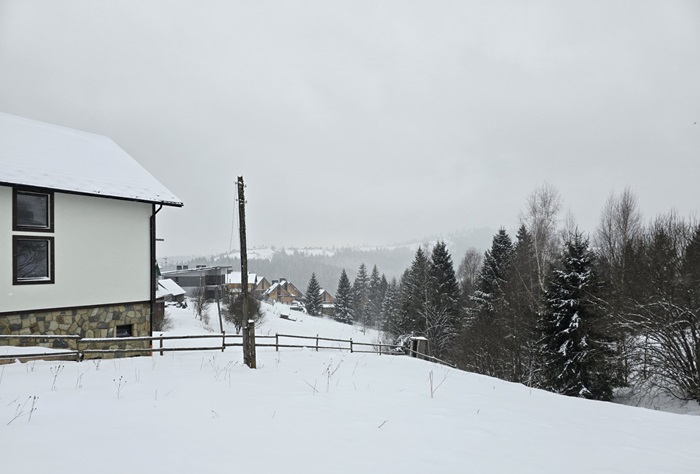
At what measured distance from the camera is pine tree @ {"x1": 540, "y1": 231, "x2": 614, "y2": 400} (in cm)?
1780

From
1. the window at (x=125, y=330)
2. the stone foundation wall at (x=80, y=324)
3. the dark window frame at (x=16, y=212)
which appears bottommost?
the window at (x=125, y=330)

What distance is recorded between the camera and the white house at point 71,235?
11406mm

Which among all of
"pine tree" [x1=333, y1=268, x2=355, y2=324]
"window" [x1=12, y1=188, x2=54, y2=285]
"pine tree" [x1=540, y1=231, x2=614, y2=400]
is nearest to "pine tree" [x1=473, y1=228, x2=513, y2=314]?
"pine tree" [x1=540, y1=231, x2=614, y2=400]

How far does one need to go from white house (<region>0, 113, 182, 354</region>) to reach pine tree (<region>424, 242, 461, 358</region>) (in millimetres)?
24153

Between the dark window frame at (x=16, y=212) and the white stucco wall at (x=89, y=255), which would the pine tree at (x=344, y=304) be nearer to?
the white stucco wall at (x=89, y=255)

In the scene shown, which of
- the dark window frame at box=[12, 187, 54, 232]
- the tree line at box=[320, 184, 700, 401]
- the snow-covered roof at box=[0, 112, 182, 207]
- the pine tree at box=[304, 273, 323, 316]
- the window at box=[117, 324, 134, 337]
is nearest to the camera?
the dark window frame at box=[12, 187, 54, 232]

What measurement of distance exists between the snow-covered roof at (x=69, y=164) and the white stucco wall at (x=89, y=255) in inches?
21.2

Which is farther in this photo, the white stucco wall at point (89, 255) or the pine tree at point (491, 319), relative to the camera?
the pine tree at point (491, 319)

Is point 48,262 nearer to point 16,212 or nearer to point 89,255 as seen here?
point 89,255

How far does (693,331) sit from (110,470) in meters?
19.6

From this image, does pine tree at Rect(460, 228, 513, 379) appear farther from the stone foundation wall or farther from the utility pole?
the stone foundation wall

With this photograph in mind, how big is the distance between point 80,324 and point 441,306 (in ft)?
95.7

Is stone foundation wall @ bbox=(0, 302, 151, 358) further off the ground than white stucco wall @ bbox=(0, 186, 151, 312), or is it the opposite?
white stucco wall @ bbox=(0, 186, 151, 312)

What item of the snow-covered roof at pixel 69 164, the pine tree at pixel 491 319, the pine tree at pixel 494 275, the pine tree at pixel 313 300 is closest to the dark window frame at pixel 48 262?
the snow-covered roof at pixel 69 164
